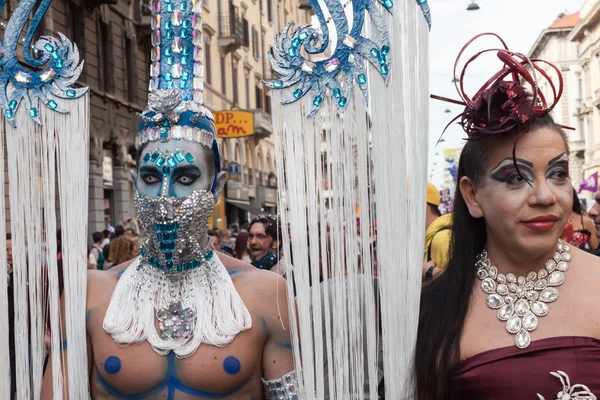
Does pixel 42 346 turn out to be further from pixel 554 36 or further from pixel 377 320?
pixel 554 36

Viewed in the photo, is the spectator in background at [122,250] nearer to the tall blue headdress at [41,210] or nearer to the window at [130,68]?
the tall blue headdress at [41,210]

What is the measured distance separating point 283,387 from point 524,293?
104 centimetres

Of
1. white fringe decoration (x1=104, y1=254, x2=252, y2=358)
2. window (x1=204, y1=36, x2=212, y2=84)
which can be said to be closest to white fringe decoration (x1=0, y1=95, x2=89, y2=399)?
white fringe decoration (x1=104, y1=254, x2=252, y2=358)

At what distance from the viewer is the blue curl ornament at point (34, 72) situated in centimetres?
303

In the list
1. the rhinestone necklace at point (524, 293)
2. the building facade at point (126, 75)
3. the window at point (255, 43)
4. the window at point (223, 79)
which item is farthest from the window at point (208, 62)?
the rhinestone necklace at point (524, 293)

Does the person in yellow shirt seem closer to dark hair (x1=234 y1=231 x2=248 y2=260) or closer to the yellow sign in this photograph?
dark hair (x1=234 y1=231 x2=248 y2=260)

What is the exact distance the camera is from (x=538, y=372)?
217 cm

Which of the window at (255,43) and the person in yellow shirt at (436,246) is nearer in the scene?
the person in yellow shirt at (436,246)

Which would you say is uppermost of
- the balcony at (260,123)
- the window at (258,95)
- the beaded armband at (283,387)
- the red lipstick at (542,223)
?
the window at (258,95)

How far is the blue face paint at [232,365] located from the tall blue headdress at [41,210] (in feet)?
1.61

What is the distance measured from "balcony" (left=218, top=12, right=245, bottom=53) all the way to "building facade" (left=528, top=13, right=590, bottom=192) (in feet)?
93.8

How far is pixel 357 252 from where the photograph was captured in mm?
2656

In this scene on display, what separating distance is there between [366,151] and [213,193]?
30.5 inches

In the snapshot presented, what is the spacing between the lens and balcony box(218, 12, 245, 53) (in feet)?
81.4
